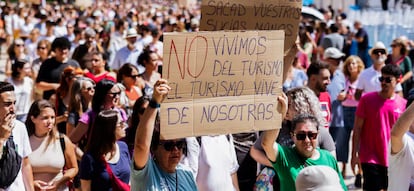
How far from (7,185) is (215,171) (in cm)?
126

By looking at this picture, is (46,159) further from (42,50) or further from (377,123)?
(42,50)

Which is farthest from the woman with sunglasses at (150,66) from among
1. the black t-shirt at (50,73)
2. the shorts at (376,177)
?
the shorts at (376,177)

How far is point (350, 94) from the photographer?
9.62 meters

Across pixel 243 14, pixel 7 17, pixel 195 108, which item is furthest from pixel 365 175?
pixel 7 17

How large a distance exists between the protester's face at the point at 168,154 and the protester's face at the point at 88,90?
9.77 feet

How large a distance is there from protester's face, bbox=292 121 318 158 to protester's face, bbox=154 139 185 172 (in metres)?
0.69

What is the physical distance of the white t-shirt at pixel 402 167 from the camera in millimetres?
5023

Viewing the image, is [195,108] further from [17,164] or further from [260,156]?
[17,164]

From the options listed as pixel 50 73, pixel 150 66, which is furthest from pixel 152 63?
pixel 50 73

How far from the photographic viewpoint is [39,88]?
9539 mm

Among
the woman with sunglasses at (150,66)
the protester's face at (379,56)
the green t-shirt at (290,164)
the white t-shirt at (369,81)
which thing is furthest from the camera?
the protester's face at (379,56)

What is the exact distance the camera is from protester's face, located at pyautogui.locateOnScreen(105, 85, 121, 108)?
6766 millimetres

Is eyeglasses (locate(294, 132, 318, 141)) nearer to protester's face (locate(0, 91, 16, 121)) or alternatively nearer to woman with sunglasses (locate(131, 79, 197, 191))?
woman with sunglasses (locate(131, 79, 197, 191))

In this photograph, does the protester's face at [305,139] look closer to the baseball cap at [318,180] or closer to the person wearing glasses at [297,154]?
the person wearing glasses at [297,154]
